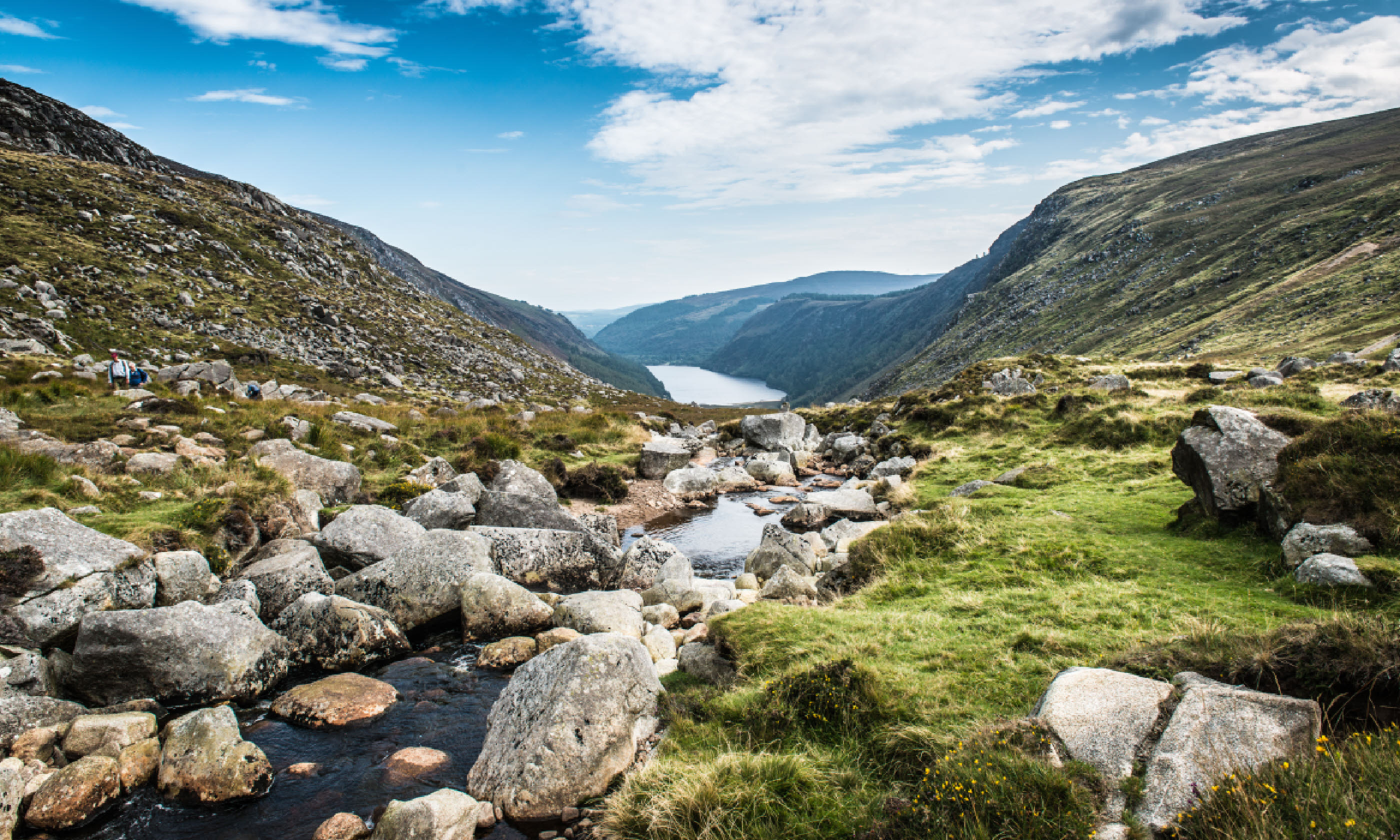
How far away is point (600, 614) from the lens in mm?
13594

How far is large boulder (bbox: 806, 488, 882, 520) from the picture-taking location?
23625 millimetres

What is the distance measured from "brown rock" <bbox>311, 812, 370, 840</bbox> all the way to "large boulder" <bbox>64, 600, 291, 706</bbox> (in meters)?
4.60

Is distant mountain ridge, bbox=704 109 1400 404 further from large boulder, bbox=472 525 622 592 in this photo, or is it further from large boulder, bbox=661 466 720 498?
large boulder, bbox=472 525 622 592

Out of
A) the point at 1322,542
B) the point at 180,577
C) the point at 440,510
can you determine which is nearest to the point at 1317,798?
the point at 1322,542

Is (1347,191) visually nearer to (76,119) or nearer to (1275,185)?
(1275,185)

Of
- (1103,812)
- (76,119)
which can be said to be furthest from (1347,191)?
(76,119)

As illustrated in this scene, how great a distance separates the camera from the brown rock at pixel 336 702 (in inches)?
409

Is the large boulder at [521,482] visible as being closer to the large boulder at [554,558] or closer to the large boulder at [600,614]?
the large boulder at [554,558]

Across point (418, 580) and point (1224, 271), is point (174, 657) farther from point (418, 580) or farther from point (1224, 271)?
→ point (1224, 271)

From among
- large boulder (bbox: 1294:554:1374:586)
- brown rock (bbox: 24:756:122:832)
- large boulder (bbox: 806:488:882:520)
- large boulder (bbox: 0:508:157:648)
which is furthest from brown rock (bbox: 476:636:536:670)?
large boulder (bbox: 806:488:882:520)

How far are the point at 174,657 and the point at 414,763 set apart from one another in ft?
16.6

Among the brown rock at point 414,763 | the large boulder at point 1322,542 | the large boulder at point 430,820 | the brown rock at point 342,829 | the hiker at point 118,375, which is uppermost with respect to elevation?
the hiker at point 118,375

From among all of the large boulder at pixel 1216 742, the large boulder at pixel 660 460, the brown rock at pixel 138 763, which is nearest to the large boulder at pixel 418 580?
the brown rock at pixel 138 763

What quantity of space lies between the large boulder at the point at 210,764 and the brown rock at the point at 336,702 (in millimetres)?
1303
